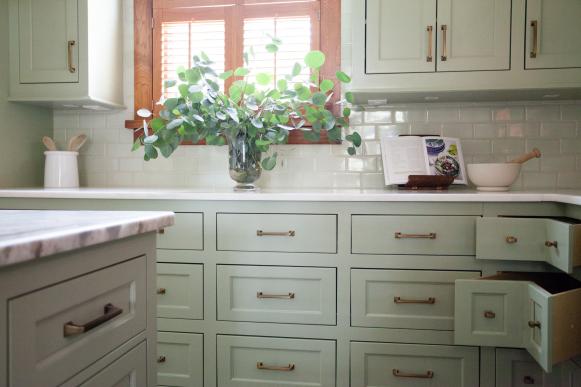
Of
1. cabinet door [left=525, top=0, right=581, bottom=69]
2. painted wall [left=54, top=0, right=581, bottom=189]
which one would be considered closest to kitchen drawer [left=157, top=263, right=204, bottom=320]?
painted wall [left=54, top=0, right=581, bottom=189]

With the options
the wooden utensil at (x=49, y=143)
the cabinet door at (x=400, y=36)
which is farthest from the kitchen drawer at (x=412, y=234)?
the wooden utensil at (x=49, y=143)

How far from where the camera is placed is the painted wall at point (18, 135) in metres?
2.44

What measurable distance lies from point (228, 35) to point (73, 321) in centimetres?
218

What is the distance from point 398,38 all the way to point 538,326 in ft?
4.46

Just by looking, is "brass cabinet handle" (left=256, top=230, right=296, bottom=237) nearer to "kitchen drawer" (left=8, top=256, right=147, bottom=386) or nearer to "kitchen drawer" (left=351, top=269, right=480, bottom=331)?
"kitchen drawer" (left=351, top=269, right=480, bottom=331)

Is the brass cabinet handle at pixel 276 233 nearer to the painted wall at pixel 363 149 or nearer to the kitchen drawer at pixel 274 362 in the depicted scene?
the kitchen drawer at pixel 274 362

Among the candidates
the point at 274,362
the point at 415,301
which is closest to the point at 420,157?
the point at 415,301

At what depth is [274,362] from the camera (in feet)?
6.28

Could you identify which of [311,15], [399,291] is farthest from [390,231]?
[311,15]

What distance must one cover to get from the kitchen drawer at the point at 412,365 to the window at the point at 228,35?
3.95 ft

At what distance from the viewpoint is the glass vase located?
2.20 m

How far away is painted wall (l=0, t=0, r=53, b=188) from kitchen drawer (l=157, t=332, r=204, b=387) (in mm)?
1336

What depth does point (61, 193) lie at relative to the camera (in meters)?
2.06

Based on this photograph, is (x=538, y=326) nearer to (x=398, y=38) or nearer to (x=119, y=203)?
(x=398, y=38)
